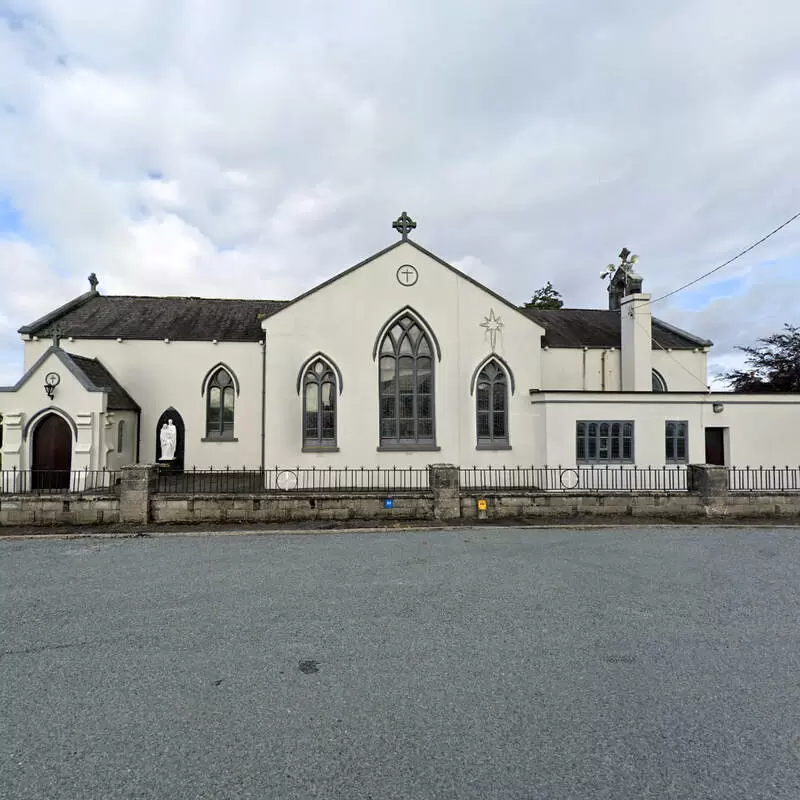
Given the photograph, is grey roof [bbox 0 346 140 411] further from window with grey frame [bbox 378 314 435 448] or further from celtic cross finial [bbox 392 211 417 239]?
celtic cross finial [bbox 392 211 417 239]

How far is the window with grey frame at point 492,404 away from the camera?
15.4 meters

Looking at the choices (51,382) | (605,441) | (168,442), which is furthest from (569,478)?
(51,382)

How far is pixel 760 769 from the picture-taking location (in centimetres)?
308

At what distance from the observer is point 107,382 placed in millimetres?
16266

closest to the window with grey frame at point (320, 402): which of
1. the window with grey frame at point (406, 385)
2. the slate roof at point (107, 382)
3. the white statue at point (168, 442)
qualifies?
the window with grey frame at point (406, 385)

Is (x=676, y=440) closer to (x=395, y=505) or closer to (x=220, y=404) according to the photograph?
(x=395, y=505)

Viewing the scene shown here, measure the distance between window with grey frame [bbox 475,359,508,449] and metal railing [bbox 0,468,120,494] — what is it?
11.7 m

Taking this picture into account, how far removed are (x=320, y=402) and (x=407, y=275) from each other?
5296 mm

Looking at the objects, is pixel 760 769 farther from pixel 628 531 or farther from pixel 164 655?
pixel 628 531

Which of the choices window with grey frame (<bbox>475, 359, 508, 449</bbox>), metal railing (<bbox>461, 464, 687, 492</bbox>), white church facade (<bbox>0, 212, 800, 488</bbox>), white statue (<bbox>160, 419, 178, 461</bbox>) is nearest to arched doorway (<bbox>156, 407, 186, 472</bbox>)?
white church facade (<bbox>0, 212, 800, 488</bbox>)

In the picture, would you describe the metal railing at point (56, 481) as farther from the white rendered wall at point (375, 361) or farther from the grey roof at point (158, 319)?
the grey roof at point (158, 319)

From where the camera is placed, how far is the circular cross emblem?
15172mm

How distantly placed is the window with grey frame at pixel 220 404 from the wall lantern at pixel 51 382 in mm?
5041

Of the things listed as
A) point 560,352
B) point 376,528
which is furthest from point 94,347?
point 560,352
